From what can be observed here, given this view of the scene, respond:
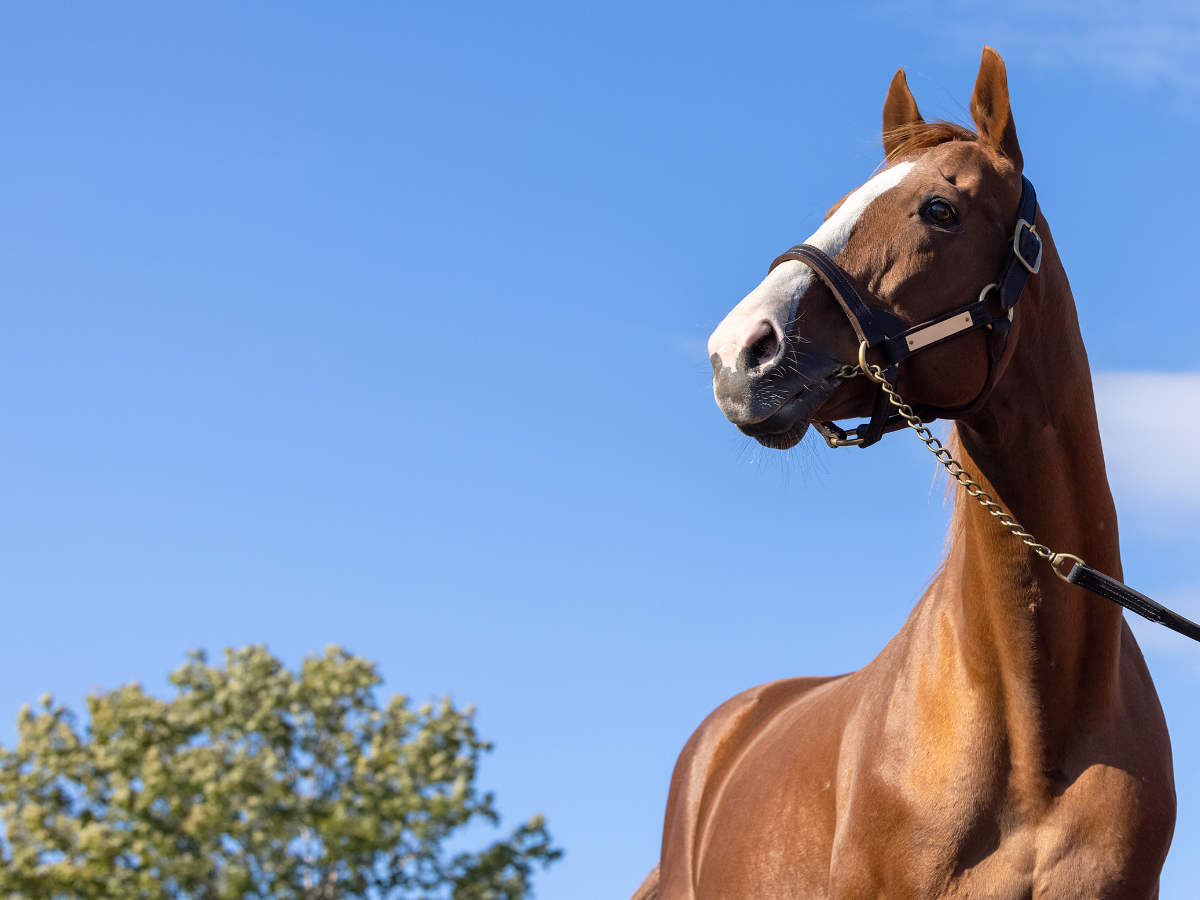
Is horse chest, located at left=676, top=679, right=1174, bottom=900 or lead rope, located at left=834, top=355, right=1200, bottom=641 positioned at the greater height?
lead rope, located at left=834, top=355, right=1200, bottom=641

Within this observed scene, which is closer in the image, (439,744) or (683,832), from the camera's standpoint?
(683,832)

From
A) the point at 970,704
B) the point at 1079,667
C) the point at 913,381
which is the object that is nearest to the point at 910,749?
the point at 970,704

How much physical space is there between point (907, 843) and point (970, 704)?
0.46 meters

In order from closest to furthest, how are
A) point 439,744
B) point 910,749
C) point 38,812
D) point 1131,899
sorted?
point 1131,899 < point 910,749 < point 38,812 < point 439,744

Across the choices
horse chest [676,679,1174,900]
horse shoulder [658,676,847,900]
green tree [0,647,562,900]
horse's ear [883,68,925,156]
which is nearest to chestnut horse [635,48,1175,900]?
horse chest [676,679,1174,900]

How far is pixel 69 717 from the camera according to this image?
25.6 metres

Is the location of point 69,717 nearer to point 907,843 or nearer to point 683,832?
point 683,832

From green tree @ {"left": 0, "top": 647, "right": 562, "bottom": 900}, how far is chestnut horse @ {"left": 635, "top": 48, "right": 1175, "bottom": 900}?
74.1 feet

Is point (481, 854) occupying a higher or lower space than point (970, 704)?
higher

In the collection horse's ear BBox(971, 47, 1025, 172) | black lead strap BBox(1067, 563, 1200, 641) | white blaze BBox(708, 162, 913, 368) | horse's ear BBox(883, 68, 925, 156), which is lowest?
black lead strap BBox(1067, 563, 1200, 641)

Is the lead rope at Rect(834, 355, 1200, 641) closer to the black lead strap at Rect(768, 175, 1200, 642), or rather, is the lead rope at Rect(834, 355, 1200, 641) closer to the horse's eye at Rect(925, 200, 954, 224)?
the black lead strap at Rect(768, 175, 1200, 642)

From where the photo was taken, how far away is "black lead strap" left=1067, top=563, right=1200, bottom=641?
3273 mm

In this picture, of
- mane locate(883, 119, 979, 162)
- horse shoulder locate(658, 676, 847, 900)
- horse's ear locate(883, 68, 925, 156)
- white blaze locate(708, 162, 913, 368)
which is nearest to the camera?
white blaze locate(708, 162, 913, 368)

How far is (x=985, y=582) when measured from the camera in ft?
11.6
